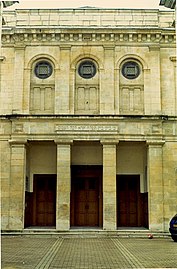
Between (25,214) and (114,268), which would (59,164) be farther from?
(114,268)

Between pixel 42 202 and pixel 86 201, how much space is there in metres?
2.66

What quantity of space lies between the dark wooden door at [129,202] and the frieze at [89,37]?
821 cm

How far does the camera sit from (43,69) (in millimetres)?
25734

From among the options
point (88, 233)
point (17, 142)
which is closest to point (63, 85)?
point (17, 142)

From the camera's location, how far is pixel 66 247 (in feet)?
61.4

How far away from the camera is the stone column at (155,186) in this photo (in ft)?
77.4

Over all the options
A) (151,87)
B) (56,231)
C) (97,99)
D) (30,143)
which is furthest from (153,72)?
(56,231)

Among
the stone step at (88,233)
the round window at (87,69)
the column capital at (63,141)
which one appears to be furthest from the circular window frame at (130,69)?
the stone step at (88,233)

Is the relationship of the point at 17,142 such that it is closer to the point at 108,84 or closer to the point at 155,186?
the point at 108,84

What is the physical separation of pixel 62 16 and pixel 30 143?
7871mm

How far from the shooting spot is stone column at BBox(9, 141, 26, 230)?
2356 cm

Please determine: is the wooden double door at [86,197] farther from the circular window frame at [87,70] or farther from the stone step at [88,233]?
the circular window frame at [87,70]

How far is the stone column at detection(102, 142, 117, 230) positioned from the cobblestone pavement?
3.88 ft

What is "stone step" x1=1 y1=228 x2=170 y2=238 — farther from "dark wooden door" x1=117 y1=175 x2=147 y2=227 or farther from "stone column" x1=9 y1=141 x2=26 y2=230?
"dark wooden door" x1=117 y1=175 x2=147 y2=227
